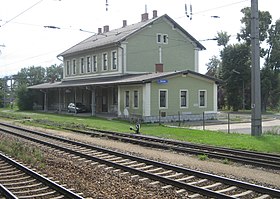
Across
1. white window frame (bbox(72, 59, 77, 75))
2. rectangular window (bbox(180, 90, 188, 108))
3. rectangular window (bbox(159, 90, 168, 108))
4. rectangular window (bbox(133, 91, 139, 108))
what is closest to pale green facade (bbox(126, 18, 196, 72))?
rectangular window (bbox(133, 91, 139, 108))

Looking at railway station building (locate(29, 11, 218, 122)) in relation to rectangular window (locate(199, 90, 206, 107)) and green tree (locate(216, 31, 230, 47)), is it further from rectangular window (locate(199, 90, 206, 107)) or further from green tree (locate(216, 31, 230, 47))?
green tree (locate(216, 31, 230, 47))

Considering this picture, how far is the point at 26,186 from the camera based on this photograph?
9.08m

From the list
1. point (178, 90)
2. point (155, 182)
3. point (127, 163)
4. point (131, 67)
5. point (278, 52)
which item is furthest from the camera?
point (278, 52)

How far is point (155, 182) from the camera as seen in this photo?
9.46m

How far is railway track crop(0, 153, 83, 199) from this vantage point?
8195mm

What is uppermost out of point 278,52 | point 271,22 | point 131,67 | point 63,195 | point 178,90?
point 271,22

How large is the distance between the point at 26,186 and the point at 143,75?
89.3 feet

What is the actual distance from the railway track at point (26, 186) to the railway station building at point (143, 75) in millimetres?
20415

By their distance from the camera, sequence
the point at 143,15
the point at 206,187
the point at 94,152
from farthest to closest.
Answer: the point at 143,15 < the point at 94,152 < the point at 206,187

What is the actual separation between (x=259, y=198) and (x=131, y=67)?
31980 mm

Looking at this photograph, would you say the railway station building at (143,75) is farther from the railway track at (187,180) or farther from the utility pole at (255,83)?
the railway track at (187,180)

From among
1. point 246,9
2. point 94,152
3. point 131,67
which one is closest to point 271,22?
point 246,9

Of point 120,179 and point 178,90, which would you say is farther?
point 178,90

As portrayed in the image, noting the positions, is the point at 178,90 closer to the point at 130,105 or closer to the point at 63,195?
the point at 130,105
